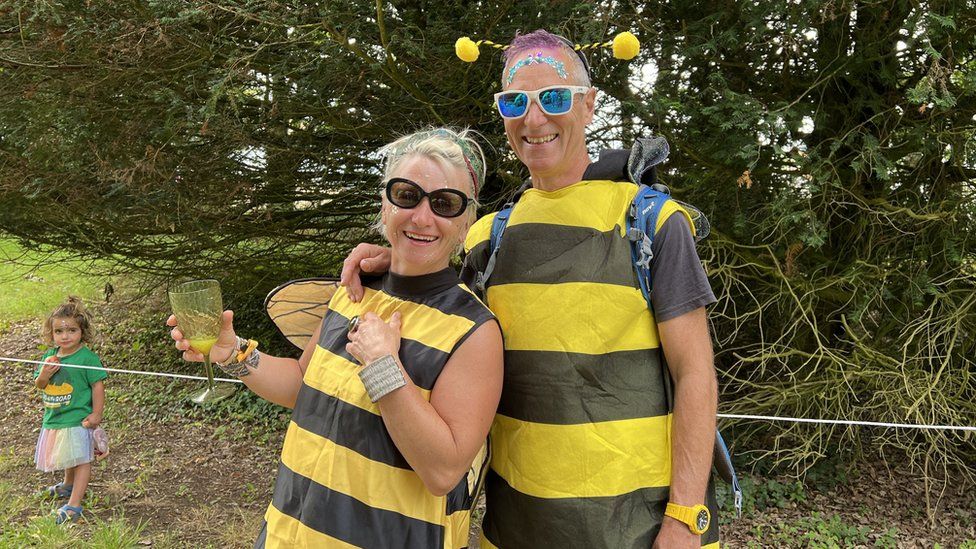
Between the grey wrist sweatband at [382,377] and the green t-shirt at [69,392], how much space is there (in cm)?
377

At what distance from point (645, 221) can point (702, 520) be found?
729 mm

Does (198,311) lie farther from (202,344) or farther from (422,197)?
(422,197)

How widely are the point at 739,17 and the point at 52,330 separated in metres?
4.59

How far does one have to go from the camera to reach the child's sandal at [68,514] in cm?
420

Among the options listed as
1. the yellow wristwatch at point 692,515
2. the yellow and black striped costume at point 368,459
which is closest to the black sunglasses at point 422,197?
the yellow and black striped costume at point 368,459

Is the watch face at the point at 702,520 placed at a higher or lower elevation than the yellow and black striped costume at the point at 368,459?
lower

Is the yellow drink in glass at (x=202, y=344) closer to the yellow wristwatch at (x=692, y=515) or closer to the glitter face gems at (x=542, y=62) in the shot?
the glitter face gems at (x=542, y=62)

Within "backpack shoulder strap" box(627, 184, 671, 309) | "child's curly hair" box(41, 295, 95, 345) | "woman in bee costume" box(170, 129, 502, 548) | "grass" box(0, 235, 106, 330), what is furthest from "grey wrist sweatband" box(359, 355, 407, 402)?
"grass" box(0, 235, 106, 330)

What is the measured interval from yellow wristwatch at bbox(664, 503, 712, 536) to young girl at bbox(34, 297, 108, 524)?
13.4 feet

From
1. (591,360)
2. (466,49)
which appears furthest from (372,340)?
(466,49)

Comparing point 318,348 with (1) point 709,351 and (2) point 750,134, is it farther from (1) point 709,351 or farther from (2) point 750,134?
(2) point 750,134

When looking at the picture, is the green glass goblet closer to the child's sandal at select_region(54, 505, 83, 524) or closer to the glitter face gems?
the glitter face gems

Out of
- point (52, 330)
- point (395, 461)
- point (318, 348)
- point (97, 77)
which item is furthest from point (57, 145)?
point (395, 461)

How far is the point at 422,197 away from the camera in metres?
1.64
